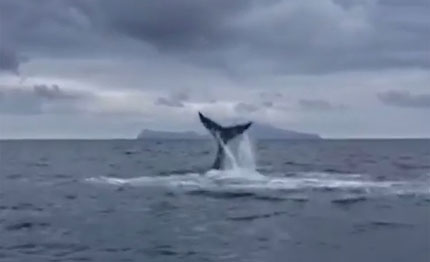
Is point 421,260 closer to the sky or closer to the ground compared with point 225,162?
closer to the ground

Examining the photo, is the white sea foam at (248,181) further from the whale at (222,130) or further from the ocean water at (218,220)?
the whale at (222,130)

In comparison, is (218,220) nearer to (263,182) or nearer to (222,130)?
(263,182)

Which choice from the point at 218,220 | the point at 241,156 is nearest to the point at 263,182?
the point at 241,156

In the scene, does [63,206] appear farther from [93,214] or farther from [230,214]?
[230,214]

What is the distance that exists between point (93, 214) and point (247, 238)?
31.5 feet

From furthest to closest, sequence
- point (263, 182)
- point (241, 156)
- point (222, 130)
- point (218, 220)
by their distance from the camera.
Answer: point (241, 156) → point (222, 130) → point (263, 182) → point (218, 220)

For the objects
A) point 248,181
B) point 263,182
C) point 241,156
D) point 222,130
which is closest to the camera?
point 248,181

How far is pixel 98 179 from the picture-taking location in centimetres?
5641

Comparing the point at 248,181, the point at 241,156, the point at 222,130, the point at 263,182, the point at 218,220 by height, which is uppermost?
the point at 222,130

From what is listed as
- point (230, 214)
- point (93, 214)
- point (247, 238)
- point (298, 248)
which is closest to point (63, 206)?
point (93, 214)

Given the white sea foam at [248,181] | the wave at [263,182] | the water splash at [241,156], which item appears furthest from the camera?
the water splash at [241,156]

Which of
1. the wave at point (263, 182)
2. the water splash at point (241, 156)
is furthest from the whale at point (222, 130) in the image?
the wave at point (263, 182)

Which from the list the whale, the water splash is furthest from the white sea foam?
the whale

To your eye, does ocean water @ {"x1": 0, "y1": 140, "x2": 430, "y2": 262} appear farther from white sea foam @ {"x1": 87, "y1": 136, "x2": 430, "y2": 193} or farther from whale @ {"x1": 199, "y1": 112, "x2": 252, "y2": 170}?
whale @ {"x1": 199, "y1": 112, "x2": 252, "y2": 170}
